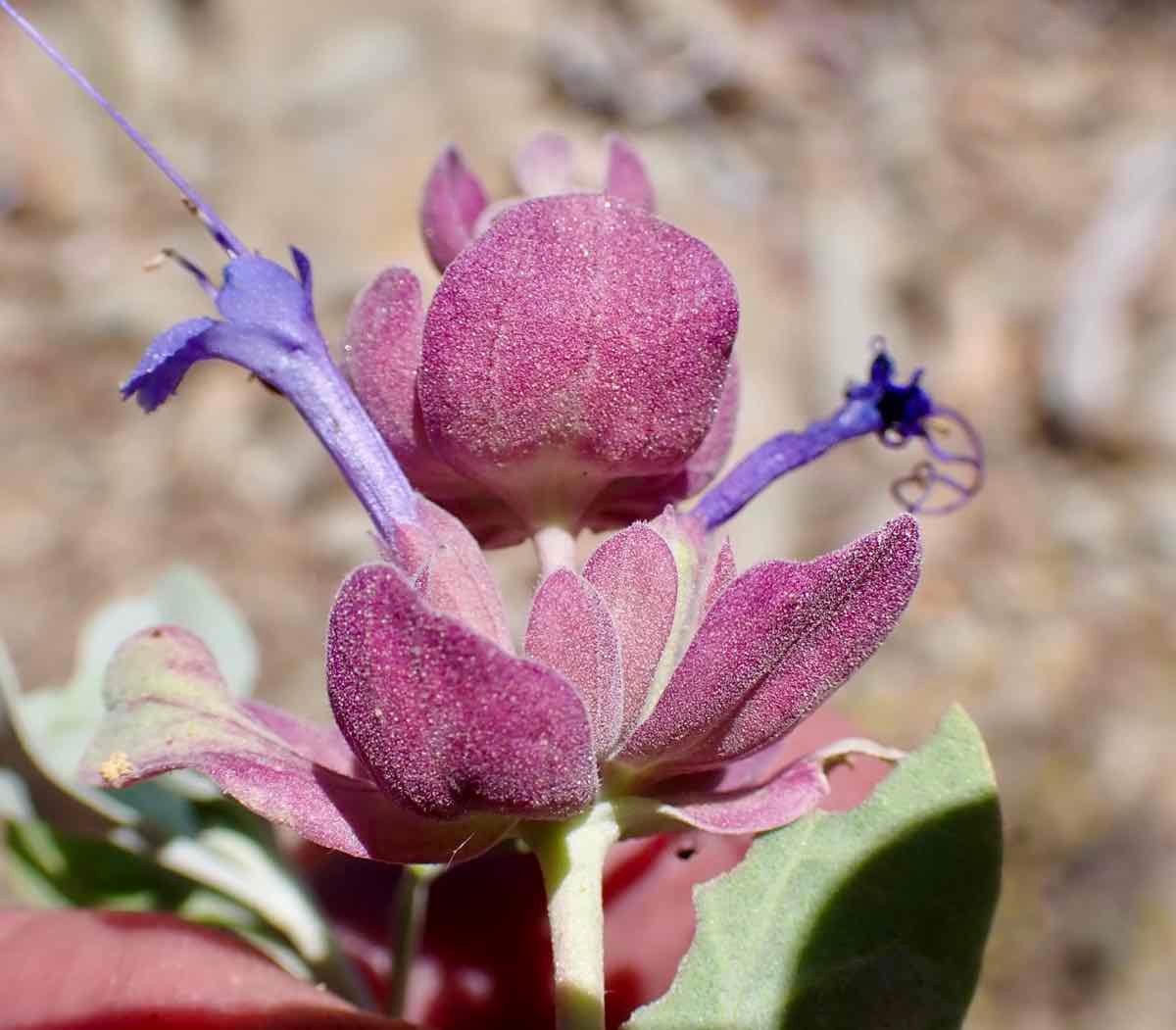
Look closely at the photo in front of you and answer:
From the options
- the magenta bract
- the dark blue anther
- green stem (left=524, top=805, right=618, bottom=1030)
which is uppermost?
the magenta bract

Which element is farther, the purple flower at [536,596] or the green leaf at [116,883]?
the green leaf at [116,883]

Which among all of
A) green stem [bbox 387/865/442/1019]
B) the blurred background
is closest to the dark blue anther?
green stem [bbox 387/865/442/1019]

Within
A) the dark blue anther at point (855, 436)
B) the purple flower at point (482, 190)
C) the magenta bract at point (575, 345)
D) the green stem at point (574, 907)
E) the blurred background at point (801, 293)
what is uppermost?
the purple flower at point (482, 190)

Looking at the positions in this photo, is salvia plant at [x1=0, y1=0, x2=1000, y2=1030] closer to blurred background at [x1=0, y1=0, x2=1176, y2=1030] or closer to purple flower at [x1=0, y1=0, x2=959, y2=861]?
purple flower at [x1=0, y1=0, x2=959, y2=861]

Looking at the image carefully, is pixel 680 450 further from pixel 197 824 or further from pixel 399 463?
pixel 197 824

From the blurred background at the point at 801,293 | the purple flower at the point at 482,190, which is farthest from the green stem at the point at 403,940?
the blurred background at the point at 801,293

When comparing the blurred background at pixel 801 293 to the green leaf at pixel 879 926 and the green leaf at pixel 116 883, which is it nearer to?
the green leaf at pixel 116 883

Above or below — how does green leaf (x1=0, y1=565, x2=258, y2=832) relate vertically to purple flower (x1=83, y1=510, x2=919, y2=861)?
below
